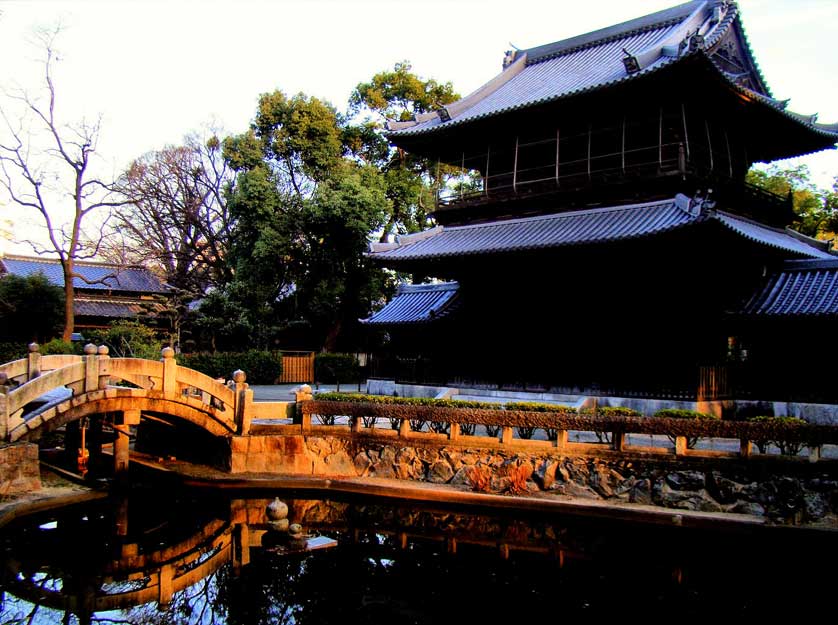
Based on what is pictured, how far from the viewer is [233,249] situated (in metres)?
37.3

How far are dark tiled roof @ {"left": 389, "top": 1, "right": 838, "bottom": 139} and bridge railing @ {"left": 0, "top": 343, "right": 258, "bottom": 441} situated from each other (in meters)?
11.8

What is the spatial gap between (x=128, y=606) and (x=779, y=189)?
109 ft

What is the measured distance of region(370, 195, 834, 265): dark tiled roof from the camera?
56.4 feet

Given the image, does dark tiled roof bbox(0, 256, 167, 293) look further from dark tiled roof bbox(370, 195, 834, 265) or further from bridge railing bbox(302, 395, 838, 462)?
bridge railing bbox(302, 395, 838, 462)

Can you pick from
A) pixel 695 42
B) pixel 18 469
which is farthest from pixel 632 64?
pixel 18 469

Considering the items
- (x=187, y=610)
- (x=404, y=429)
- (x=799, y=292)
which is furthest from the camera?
(x=799, y=292)

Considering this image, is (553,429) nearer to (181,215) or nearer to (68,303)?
(68,303)

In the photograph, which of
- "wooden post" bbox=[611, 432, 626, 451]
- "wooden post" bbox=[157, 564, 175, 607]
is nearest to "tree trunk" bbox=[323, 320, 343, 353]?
"wooden post" bbox=[611, 432, 626, 451]

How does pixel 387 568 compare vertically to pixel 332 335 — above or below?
below

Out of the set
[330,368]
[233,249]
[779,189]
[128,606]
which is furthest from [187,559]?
[779,189]

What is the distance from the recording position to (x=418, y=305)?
82.6ft

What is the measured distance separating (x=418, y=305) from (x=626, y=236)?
9.75 meters

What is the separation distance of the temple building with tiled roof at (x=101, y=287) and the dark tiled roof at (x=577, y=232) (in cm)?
1988

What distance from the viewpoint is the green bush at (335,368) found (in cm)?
3525
